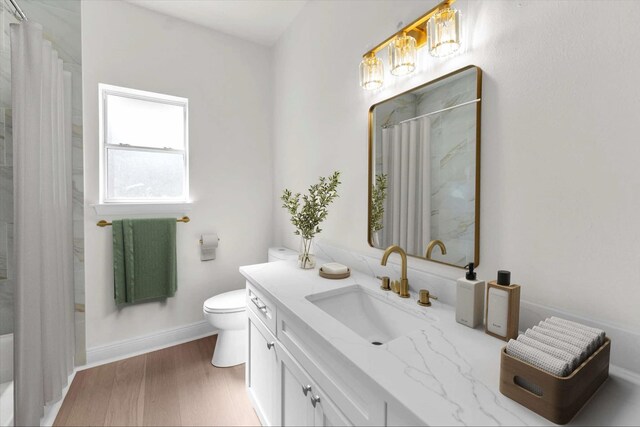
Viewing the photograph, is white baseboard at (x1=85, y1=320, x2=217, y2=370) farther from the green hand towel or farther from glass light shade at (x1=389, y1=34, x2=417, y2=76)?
glass light shade at (x1=389, y1=34, x2=417, y2=76)

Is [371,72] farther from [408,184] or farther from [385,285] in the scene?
[385,285]

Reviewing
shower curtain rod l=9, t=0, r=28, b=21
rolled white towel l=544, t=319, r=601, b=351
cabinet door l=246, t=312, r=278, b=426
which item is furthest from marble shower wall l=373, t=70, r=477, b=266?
shower curtain rod l=9, t=0, r=28, b=21

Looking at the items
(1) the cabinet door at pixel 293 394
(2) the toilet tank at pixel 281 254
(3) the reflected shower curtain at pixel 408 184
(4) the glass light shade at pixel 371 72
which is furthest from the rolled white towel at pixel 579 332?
(2) the toilet tank at pixel 281 254

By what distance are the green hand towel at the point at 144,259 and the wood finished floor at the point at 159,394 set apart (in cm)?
49

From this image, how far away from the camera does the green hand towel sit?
2.14 meters

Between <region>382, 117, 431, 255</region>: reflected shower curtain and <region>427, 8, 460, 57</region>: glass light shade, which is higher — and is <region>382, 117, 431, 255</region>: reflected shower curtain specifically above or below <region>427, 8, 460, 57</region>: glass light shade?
below

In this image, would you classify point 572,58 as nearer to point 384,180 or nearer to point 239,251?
point 384,180

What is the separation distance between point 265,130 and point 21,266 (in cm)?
195

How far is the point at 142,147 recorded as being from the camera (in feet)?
7.50

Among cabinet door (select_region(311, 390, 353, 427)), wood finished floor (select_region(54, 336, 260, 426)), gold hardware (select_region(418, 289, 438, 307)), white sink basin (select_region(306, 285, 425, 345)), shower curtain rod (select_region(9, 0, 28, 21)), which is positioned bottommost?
wood finished floor (select_region(54, 336, 260, 426))

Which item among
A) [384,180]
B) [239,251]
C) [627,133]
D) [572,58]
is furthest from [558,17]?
[239,251]

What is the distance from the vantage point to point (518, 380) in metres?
0.60

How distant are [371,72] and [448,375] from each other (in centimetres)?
136

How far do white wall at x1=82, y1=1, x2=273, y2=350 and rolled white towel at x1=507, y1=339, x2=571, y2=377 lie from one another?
2.33 meters
